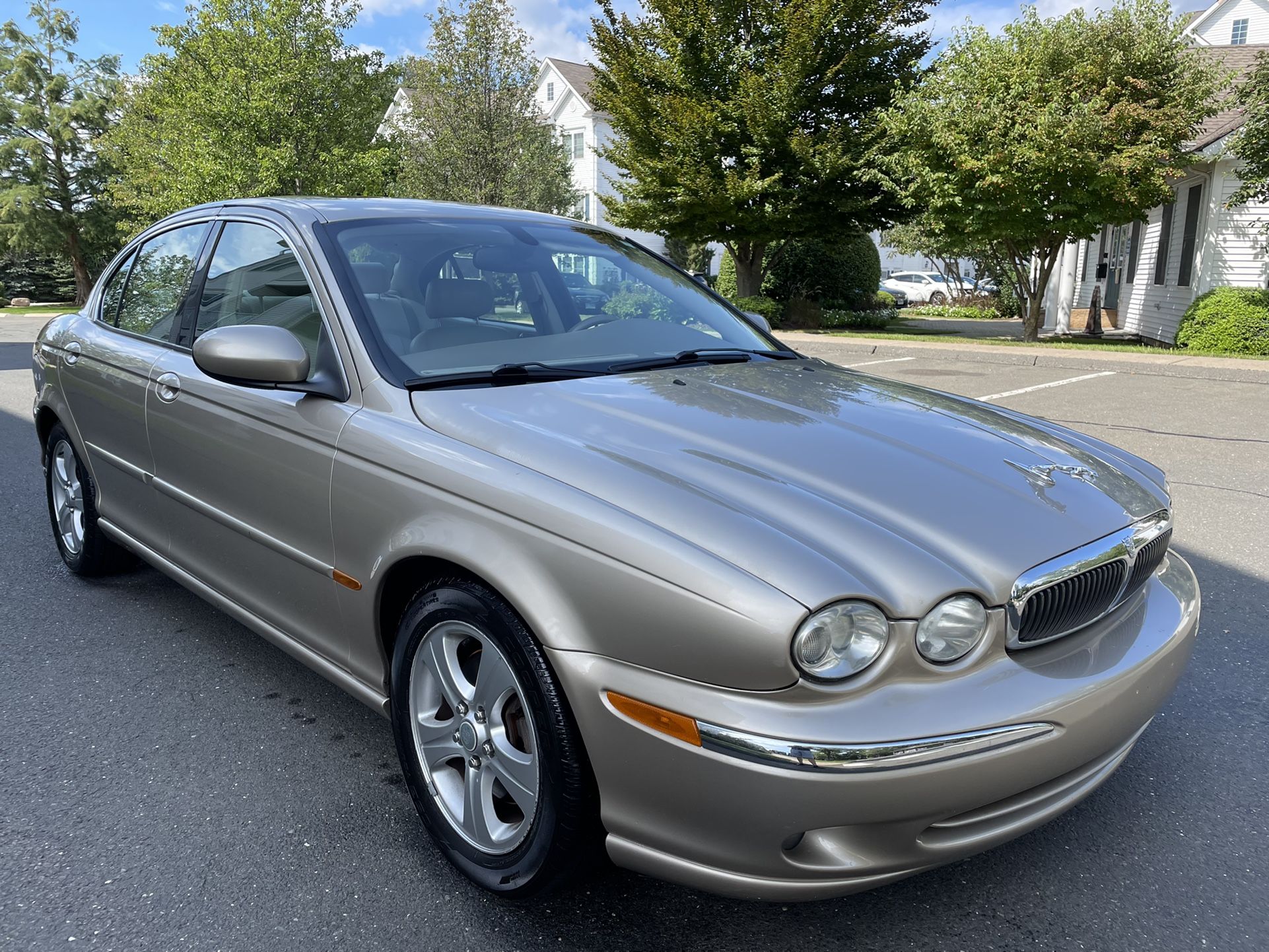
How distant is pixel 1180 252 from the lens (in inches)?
685

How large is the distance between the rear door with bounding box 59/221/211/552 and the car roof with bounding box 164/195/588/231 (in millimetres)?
329

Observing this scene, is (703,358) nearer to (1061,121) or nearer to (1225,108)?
(1061,121)

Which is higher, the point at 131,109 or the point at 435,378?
the point at 131,109

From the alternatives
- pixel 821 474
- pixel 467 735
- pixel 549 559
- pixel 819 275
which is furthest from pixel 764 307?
pixel 549 559

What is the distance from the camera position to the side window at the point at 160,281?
3.55 m

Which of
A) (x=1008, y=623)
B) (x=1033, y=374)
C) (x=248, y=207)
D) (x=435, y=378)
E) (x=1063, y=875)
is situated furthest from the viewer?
(x=1033, y=374)

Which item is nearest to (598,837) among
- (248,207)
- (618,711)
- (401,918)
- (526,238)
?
(618,711)

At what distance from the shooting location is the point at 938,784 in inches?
67.9

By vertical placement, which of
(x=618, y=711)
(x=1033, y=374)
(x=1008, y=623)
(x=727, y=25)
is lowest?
(x=1033, y=374)

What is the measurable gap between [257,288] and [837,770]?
243cm

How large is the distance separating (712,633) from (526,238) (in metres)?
2.07

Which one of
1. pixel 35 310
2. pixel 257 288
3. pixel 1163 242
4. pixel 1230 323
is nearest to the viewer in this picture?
pixel 257 288

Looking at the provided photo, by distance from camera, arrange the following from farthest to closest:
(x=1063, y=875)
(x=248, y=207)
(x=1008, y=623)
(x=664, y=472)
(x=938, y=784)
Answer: (x=248, y=207)
(x=1063, y=875)
(x=664, y=472)
(x=1008, y=623)
(x=938, y=784)

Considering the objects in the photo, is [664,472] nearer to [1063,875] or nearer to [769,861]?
[769,861]
